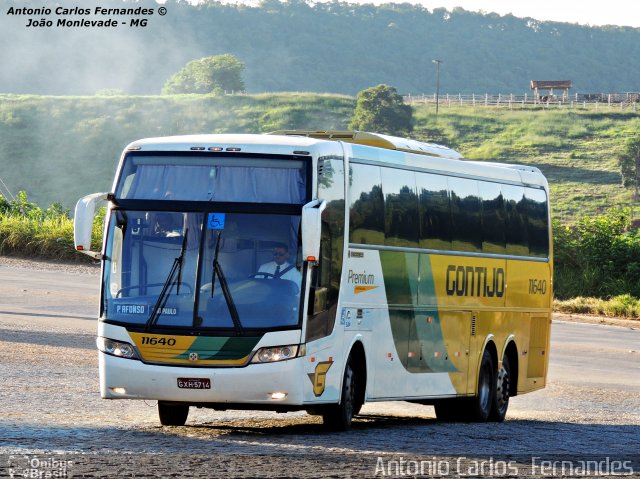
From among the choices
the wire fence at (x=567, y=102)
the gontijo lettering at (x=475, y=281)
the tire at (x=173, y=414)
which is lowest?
the tire at (x=173, y=414)

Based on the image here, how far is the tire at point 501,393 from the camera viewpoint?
770 inches

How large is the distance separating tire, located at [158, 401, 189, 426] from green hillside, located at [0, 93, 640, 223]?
70.7 m

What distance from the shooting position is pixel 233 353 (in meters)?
13.3

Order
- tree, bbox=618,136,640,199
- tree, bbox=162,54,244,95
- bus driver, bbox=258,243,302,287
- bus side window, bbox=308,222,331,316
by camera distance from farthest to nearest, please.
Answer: tree, bbox=162,54,244,95
tree, bbox=618,136,640,199
bus side window, bbox=308,222,331,316
bus driver, bbox=258,243,302,287

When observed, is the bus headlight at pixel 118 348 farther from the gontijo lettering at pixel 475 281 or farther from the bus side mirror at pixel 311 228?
the gontijo lettering at pixel 475 281

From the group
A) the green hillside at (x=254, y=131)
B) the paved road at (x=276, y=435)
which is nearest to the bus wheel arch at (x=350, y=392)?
the paved road at (x=276, y=435)

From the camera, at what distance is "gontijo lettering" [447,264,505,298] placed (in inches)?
698

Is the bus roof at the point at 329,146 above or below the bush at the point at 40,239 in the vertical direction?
above

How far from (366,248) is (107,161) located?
9005 centimetres

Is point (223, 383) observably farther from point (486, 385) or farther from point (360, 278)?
point (486, 385)

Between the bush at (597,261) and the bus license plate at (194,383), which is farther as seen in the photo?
the bush at (597,261)

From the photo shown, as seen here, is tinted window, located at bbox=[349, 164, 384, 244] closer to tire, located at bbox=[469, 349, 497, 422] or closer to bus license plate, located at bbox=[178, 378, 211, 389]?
bus license plate, located at bbox=[178, 378, 211, 389]

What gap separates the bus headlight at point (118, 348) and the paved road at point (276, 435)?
0.74 meters

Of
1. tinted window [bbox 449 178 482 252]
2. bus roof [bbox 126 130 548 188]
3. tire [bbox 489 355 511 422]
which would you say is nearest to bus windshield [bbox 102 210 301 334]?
bus roof [bbox 126 130 548 188]
